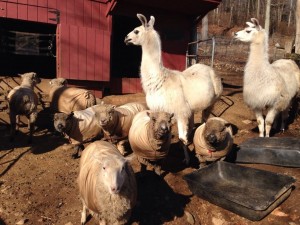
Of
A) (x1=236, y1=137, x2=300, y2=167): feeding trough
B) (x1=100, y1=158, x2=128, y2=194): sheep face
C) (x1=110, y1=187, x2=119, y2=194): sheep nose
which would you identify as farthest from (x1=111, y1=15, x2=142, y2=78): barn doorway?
(x1=110, y1=187, x2=119, y2=194): sheep nose

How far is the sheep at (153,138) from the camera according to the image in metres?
4.89

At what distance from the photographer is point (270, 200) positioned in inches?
177

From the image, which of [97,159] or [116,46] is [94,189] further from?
[116,46]

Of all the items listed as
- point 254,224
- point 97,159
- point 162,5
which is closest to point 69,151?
point 97,159

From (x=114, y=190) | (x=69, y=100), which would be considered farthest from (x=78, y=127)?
(x=114, y=190)

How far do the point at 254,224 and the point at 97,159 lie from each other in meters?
2.47

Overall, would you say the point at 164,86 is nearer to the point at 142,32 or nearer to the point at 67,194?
the point at 142,32

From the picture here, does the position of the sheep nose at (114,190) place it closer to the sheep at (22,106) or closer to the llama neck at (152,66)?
the llama neck at (152,66)

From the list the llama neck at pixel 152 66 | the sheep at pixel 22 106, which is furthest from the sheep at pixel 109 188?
the sheep at pixel 22 106

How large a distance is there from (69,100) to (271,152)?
18.6 ft

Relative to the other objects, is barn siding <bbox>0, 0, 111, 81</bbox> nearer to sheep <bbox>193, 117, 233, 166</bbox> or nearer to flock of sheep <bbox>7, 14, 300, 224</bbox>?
flock of sheep <bbox>7, 14, 300, 224</bbox>

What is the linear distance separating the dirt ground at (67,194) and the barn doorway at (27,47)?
13.8 feet

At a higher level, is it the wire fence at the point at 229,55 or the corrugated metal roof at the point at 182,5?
the corrugated metal roof at the point at 182,5

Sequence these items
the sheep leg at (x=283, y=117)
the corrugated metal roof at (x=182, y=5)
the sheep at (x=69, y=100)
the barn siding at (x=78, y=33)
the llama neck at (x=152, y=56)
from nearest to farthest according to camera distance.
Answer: the llama neck at (x=152, y=56)
the sheep leg at (x=283, y=117)
the sheep at (x=69, y=100)
the barn siding at (x=78, y=33)
the corrugated metal roof at (x=182, y=5)
